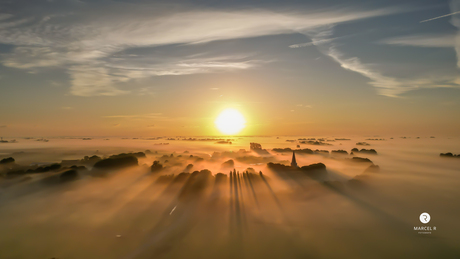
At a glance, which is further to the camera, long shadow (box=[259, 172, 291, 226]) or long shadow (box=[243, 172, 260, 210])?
long shadow (box=[243, 172, 260, 210])

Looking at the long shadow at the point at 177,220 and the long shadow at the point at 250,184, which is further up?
the long shadow at the point at 250,184

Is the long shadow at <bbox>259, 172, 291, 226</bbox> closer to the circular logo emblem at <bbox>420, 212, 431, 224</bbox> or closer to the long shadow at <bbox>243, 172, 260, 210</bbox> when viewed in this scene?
the long shadow at <bbox>243, 172, 260, 210</bbox>

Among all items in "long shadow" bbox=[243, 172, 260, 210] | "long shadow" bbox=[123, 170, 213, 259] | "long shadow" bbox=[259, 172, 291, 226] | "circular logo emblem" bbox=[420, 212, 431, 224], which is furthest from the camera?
"long shadow" bbox=[243, 172, 260, 210]

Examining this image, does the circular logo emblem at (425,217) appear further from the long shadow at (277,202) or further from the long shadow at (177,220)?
the long shadow at (177,220)

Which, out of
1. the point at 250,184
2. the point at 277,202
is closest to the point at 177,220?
the point at 277,202

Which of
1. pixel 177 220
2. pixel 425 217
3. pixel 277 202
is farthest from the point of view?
pixel 277 202

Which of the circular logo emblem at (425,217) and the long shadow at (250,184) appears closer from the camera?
the circular logo emblem at (425,217)

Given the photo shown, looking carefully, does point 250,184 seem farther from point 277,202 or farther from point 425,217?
point 425,217

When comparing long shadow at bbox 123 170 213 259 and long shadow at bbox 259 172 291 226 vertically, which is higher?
long shadow at bbox 259 172 291 226

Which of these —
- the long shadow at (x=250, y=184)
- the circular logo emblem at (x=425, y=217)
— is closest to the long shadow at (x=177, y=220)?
the long shadow at (x=250, y=184)

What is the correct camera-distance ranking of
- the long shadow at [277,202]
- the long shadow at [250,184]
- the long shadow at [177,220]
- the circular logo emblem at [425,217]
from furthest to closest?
the long shadow at [250,184]
the circular logo emblem at [425,217]
the long shadow at [277,202]
the long shadow at [177,220]

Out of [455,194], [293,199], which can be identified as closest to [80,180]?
[293,199]

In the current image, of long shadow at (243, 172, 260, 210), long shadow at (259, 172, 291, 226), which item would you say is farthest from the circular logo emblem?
long shadow at (243, 172, 260, 210)

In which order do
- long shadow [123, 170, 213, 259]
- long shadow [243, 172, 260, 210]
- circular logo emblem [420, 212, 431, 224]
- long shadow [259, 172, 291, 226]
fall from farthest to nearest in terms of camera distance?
long shadow [243, 172, 260, 210] → circular logo emblem [420, 212, 431, 224] → long shadow [259, 172, 291, 226] → long shadow [123, 170, 213, 259]
